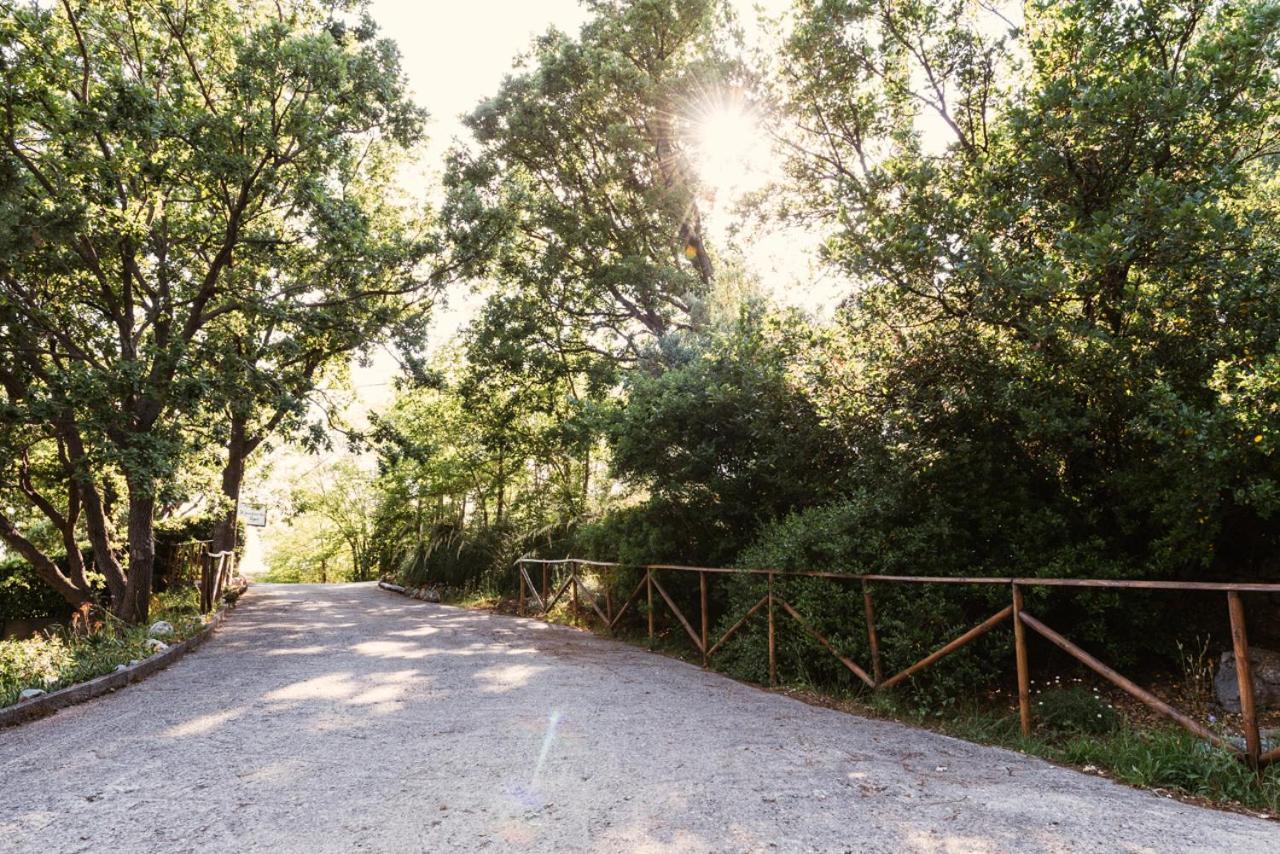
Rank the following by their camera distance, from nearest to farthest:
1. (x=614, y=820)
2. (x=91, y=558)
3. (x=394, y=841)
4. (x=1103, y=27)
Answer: (x=394, y=841)
(x=614, y=820)
(x=1103, y=27)
(x=91, y=558)

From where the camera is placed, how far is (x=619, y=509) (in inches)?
455

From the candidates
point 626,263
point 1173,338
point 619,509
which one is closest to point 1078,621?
point 1173,338

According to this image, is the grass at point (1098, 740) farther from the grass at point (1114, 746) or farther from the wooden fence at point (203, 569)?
the wooden fence at point (203, 569)

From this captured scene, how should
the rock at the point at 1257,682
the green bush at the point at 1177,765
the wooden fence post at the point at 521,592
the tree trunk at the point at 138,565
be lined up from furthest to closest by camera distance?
the wooden fence post at the point at 521,592, the tree trunk at the point at 138,565, the rock at the point at 1257,682, the green bush at the point at 1177,765

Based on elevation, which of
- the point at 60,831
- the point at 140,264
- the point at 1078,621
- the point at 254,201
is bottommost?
the point at 60,831

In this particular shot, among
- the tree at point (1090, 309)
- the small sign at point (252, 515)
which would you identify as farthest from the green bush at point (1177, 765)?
the small sign at point (252, 515)

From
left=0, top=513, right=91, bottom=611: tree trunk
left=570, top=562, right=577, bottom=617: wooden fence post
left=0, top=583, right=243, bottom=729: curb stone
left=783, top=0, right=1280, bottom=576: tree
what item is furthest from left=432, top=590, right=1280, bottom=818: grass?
left=0, top=513, right=91, bottom=611: tree trunk

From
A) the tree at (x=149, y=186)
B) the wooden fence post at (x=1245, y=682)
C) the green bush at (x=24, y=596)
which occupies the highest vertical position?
the tree at (x=149, y=186)

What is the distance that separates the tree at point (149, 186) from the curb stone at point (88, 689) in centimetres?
200

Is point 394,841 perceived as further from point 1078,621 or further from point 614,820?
point 1078,621

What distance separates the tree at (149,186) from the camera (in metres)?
7.95

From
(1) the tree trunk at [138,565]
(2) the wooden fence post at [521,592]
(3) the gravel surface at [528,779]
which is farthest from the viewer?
(2) the wooden fence post at [521,592]

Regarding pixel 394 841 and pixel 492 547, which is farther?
pixel 492 547

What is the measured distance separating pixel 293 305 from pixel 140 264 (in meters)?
2.56
